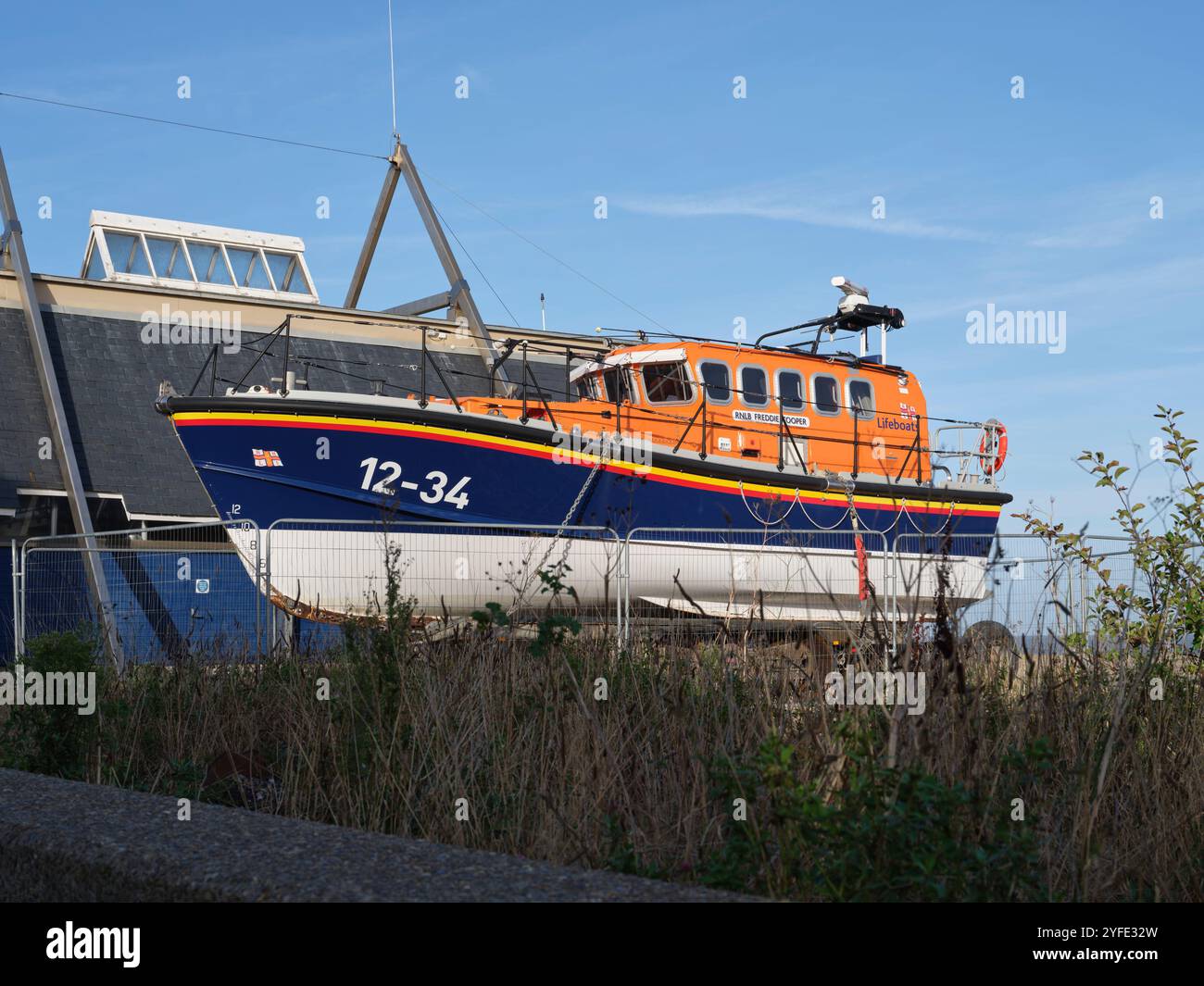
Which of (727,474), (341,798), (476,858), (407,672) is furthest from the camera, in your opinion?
(727,474)

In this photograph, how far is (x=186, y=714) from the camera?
25.3ft

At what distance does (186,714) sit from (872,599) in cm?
438

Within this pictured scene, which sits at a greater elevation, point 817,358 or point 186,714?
point 817,358

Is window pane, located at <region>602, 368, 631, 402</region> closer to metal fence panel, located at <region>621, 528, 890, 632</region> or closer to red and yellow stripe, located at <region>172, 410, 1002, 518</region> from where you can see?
red and yellow stripe, located at <region>172, 410, 1002, 518</region>

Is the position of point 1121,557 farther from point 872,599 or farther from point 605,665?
point 872,599

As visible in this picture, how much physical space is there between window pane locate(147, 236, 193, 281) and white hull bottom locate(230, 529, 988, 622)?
48.2 ft

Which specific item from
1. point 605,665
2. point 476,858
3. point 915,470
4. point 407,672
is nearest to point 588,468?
point 915,470

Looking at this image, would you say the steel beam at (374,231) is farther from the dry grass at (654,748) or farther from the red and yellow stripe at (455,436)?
the dry grass at (654,748)

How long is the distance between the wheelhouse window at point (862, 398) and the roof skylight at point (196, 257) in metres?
12.9

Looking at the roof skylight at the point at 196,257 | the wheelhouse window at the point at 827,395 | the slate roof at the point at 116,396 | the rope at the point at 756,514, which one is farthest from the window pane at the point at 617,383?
the roof skylight at the point at 196,257

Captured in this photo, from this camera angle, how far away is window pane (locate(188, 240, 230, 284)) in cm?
2542

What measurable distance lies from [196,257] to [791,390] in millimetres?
14612

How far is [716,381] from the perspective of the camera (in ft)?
49.3

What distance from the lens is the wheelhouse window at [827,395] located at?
51.7ft
